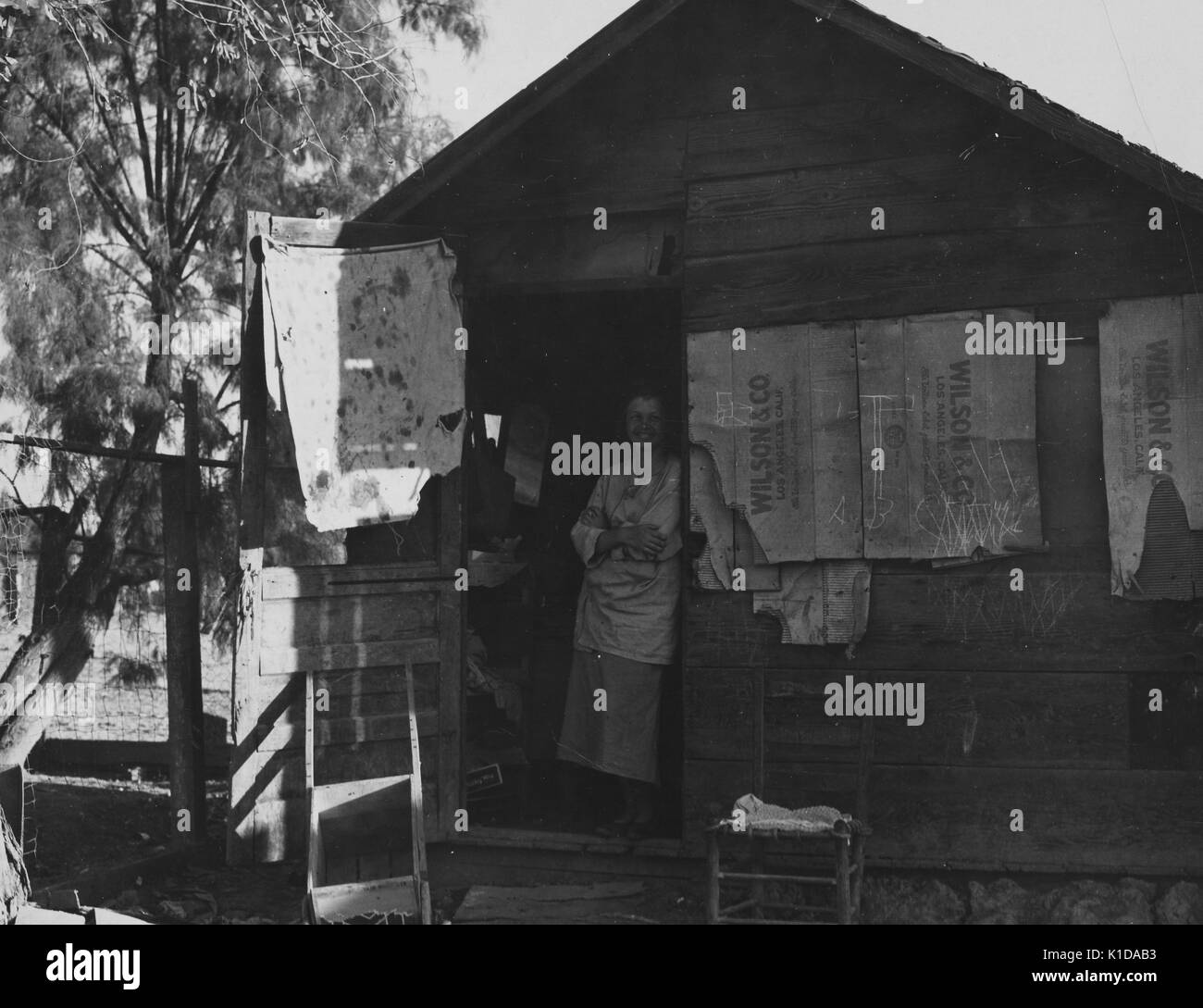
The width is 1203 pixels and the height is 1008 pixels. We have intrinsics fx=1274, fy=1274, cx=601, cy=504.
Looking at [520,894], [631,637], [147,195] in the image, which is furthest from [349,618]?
[147,195]

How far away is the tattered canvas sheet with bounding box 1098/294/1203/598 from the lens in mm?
5832

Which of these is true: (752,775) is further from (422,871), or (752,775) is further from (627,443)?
(627,443)

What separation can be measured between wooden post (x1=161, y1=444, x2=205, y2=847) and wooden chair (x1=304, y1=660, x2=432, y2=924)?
39.6 inches

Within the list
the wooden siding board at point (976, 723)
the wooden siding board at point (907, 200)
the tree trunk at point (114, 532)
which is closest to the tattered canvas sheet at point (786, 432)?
the wooden siding board at point (907, 200)

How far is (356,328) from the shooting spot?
684cm

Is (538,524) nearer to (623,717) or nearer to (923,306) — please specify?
(623,717)

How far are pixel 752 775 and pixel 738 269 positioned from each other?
2.55 metres

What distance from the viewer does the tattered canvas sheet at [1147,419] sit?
583 centimetres

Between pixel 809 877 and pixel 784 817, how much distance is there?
1.09ft

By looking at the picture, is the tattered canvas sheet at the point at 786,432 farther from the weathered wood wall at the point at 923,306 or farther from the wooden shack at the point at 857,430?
the weathered wood wall at the point at 923,306

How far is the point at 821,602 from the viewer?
632 centimetres

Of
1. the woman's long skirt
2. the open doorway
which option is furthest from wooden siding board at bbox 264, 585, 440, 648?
the woman's long skirt

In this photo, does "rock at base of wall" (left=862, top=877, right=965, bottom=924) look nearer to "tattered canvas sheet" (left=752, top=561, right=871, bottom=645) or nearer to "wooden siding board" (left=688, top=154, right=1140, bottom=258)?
"tattered canvas sheet" (left=752, top=561, right=871, bottom=645)

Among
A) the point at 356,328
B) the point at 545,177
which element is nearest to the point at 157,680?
the point at 356,328
